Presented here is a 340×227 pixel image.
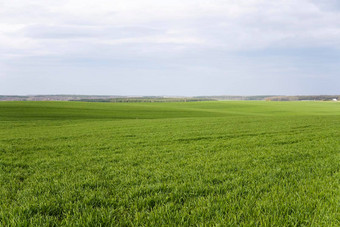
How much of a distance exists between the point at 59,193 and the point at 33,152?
5.82 meters

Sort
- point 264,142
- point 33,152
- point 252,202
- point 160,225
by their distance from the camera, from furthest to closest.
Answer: point 264,142
point 33,152
point 252,202
point 160,225

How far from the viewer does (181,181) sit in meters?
6.02

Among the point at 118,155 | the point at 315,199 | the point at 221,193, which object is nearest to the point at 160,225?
the point at 221,193

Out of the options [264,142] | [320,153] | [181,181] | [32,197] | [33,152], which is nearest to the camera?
[32,197]

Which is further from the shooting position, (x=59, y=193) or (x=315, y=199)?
(x=59, y=193)

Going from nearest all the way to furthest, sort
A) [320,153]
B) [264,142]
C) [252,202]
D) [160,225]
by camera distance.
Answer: [160,225] → [252,202] → [320,153] → [264,142]

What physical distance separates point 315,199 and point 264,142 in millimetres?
7572

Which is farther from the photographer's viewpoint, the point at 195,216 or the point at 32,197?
the point at 32,197

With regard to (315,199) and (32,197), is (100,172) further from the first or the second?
(315,199)

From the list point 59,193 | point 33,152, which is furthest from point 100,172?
point 33,152

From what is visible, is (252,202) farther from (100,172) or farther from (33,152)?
(33,152)

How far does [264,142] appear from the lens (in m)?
12.2

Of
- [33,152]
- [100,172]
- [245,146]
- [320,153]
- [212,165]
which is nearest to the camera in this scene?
[100,172]

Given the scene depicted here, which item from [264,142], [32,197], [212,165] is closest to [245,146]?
[264,142]
